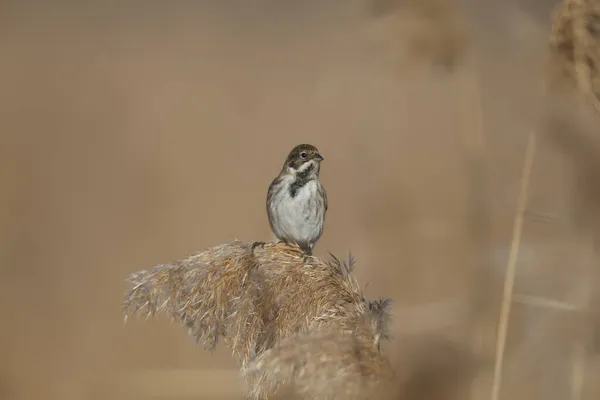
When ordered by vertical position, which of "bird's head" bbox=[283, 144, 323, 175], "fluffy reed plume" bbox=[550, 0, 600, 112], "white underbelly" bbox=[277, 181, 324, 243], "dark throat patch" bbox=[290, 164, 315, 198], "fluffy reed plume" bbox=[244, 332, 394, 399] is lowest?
"fluffy reed plume" bbox=[244, 332, 394, 399]

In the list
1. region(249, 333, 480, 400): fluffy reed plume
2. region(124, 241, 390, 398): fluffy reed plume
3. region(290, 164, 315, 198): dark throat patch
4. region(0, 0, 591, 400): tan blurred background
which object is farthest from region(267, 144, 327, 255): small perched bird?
region(249, 333, 480, 400): fluffy reed plume

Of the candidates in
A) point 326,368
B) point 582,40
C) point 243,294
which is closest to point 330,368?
point 326,368

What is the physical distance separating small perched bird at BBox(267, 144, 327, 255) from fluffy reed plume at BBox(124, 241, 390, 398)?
1.76ft

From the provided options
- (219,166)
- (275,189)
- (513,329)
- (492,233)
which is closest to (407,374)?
(513,329)

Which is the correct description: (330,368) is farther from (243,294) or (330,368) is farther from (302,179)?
(302,179)

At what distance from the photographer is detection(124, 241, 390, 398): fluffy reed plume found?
979 millimetres

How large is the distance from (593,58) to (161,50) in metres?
→ 1.34

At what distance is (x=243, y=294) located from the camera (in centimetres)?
102

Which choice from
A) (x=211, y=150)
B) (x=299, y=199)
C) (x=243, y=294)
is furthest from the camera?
(x=211, y=150)

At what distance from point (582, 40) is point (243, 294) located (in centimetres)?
63

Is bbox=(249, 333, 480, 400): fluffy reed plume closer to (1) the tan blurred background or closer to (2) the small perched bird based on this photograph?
(2) the small perched bird

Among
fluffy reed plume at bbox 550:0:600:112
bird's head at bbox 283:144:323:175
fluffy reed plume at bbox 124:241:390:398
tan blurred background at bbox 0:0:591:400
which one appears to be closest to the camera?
fluffy reed plume at bbox 550:0:600:112

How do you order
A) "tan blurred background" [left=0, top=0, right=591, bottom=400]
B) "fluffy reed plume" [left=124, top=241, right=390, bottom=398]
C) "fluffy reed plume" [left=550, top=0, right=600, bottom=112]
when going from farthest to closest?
1. "tan blurred background" [left=0, top=0, right=591, bottom=400]
2. "fluffy reed plume" [left=124, top=241, right=390, bottom=398]
3. "fluffy reed plume" [left=550, top=0, right=600, bottom=112]

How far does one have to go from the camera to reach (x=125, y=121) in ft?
5.85
